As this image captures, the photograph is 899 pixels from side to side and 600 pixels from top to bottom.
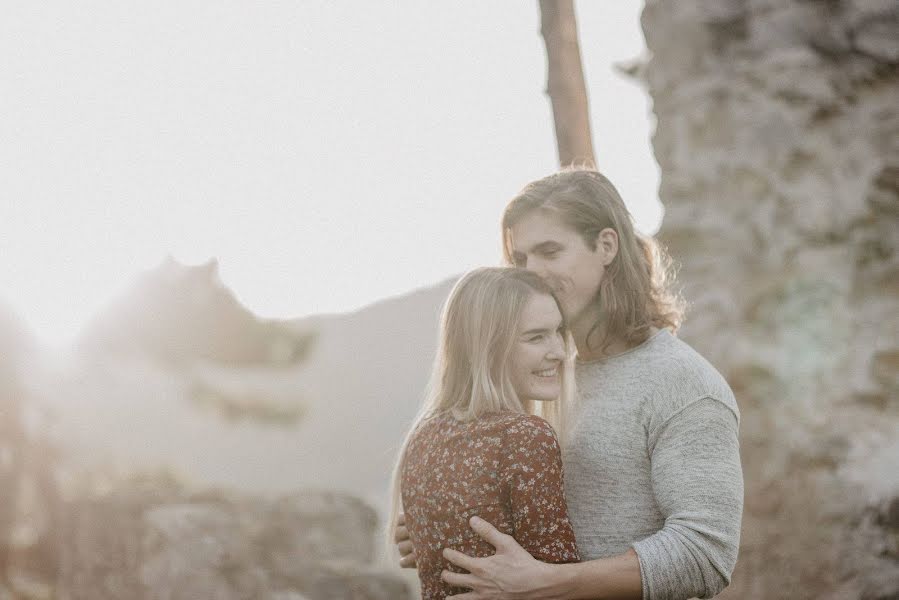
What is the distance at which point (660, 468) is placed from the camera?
6.62 ft

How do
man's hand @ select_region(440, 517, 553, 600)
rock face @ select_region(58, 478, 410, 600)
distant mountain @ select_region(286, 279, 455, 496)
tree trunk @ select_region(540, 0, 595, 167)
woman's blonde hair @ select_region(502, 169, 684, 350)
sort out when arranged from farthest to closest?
distant mountain @ select_region(286, 279, 455, 496) < rock face @ select_region(58, 478, 410, 600) < tree trunk @ select_region(540, 0, 595, 167) < woman's blonde hair @ select_region(502, 169, 684, 350) < man's hand @ select_region(440, 517, 553, 600)

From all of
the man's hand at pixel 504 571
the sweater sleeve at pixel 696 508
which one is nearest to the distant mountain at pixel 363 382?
the sweater sleeve at pixel 696 508

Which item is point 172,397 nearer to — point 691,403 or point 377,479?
Result: point 377,479

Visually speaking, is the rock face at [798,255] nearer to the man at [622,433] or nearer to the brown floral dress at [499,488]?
the man at [622,433]

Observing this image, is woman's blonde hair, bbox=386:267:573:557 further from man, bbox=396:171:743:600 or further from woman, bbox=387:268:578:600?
man, bbox=396:171:743:600

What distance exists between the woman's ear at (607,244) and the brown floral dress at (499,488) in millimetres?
651

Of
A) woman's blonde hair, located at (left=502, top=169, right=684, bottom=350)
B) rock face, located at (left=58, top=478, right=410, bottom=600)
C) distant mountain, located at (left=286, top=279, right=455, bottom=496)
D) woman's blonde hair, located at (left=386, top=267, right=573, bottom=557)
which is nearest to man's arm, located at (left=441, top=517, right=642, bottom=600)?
woman's blonde hair, located at (left=386, top=267, right=573, bottom=557)

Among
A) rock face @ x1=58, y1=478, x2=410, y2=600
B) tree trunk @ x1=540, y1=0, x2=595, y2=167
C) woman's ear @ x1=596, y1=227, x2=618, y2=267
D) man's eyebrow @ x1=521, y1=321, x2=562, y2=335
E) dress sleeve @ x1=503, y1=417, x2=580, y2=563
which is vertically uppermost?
tree trunk @ x1=540, y1=0, x2=595, y2=167

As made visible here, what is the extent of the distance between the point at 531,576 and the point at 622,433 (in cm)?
47

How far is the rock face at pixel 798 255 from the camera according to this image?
13.7 ft

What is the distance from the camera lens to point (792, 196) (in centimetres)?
450

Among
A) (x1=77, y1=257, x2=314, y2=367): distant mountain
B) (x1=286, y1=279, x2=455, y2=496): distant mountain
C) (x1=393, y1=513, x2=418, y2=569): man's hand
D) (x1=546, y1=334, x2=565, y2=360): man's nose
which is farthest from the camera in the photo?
(x1=286, y1=279, x2=455, y2=496): distant mountain

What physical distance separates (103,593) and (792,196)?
22.5 feet

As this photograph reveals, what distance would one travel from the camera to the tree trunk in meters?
4.69
